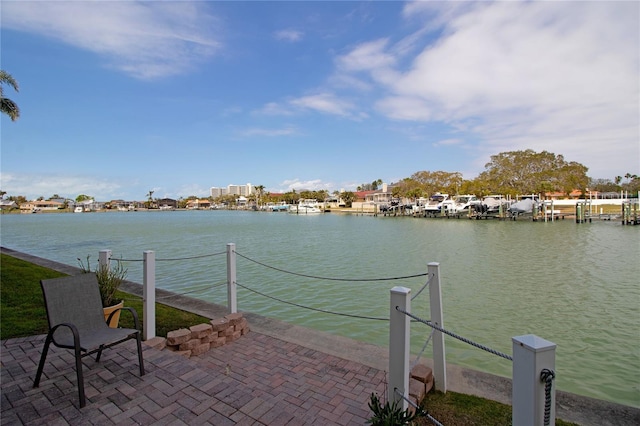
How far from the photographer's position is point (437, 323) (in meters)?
3.50

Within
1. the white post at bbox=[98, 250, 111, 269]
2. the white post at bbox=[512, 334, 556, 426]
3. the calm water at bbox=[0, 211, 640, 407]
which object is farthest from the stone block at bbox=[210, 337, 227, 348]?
the white post at bbox=[512, 334, 556, 426]

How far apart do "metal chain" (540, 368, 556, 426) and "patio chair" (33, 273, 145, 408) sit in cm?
344

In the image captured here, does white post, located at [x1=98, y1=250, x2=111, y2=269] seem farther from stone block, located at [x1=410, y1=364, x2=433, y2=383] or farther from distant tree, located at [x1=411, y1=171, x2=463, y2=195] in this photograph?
distant tree, located at [x1=411, y1=171, x2=463, y2=195]

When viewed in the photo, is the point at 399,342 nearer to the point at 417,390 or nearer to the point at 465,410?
the point at 417,390

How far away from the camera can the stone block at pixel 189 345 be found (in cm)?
438

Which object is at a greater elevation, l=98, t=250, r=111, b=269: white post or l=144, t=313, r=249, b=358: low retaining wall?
l=98, t=250, r=111, b=269: white post

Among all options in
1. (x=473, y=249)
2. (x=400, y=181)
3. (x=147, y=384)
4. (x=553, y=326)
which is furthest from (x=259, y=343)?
(x=400, y=181)

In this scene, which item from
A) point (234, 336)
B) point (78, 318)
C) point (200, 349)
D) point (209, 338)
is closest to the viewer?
point (78, 318)

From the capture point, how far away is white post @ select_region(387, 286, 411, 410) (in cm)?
269

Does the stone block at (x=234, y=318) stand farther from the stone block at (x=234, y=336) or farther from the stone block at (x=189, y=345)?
the stone block at (x=189, y=345)

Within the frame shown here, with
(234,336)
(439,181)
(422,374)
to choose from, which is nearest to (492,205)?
(439,181)

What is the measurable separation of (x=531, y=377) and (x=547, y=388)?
75 millimetres

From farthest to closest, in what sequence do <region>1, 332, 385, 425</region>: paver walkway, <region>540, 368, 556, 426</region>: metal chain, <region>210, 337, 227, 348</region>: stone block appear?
<region>210, 337, 227, 348</region>: stone block, <region>1, 332, 385, 425</region>: paver walkway, <region>540, 368, 556, 426</region>: metal chain

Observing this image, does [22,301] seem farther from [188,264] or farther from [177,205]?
[177,205]
